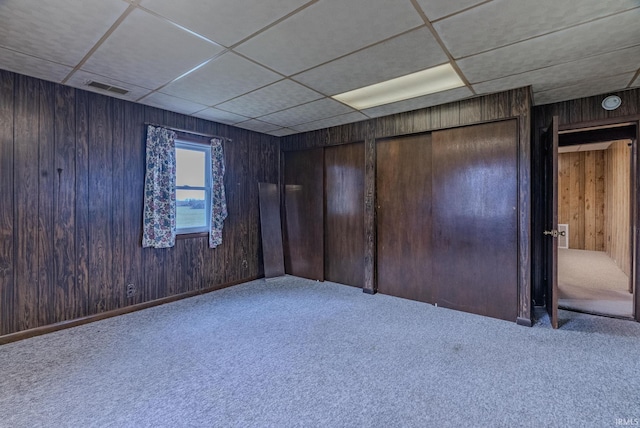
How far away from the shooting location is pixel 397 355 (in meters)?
2.48

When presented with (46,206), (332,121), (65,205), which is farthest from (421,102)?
(46,206)

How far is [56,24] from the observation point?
1987 millimetres

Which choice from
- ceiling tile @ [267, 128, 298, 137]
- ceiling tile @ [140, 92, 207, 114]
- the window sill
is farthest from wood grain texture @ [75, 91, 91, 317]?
ceiling tile @ [267, 128, 298, 137]

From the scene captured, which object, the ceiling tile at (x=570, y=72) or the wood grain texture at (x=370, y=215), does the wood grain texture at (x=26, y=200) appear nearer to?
the wood grain texture at (x=370, y=215)

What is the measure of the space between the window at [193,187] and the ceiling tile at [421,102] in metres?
2.38

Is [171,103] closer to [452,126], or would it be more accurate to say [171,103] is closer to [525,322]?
[452,126]

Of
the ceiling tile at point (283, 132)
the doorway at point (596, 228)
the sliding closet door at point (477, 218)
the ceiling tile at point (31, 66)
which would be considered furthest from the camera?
the ceiling tile at point (283, 132)

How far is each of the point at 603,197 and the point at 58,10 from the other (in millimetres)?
10092

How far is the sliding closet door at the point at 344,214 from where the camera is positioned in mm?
4527

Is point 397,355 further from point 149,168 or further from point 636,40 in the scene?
point 149,168

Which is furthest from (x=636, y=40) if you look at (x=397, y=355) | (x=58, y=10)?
(x=58, y=10)

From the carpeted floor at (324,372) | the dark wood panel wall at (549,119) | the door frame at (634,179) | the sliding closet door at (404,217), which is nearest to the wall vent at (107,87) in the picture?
the carpeted floor at (324,372)

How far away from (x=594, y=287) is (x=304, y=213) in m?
4.49

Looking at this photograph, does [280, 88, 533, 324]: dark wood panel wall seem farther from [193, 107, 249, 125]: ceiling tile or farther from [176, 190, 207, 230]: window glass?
[176, 190, 207, 230]: window glass
